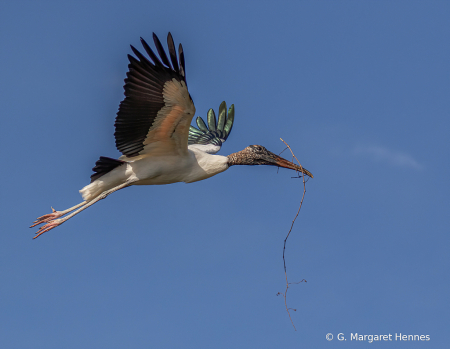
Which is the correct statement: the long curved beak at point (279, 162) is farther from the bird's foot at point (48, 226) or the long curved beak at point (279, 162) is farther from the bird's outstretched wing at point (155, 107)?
the bird's foot at point (48, 226)

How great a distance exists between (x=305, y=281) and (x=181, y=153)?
137 inches

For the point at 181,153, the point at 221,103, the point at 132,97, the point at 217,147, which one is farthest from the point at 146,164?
the point at 221,103

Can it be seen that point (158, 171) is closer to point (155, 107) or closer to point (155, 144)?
point (155, 144)

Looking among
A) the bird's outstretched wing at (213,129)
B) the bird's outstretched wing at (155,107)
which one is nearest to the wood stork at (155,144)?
the bird's outstretched wing at (155,107)

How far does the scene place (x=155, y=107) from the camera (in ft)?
34.3

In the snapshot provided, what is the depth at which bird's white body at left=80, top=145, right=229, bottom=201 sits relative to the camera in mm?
11508

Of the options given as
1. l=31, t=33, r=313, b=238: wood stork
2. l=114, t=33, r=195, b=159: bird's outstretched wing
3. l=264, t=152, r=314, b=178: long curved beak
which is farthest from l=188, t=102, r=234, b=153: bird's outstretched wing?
l=114, t=33, r=195, b=159: bird's outstretched wing

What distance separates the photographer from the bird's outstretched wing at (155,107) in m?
9.95

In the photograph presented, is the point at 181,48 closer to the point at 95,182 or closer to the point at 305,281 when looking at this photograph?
the point at 95,182

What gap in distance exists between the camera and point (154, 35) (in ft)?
31.5

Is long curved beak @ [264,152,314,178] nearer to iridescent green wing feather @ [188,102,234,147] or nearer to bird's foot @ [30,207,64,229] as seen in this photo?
iridescent green wing feather @ [188,102,234,147]

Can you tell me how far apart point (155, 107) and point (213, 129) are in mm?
4393

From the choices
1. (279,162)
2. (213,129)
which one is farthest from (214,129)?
(279,162)

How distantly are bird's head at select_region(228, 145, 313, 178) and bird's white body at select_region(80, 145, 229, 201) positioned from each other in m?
0.56
